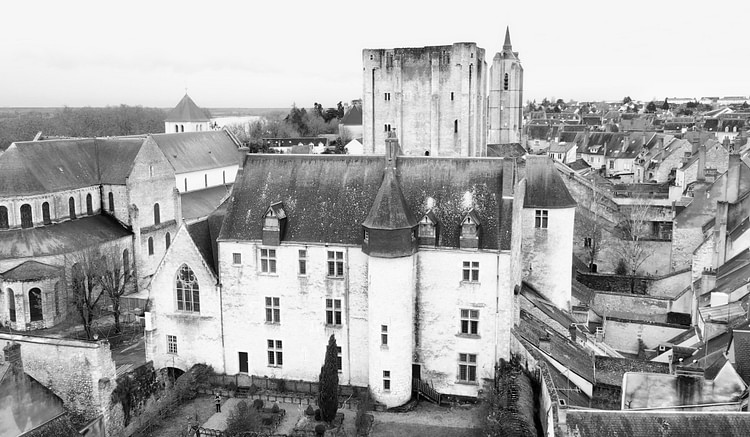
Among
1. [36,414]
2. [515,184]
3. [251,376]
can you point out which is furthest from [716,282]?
[36,414]

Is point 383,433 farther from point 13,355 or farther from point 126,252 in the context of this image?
point 126,252

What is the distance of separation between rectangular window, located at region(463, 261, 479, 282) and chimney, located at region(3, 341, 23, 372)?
19.3m

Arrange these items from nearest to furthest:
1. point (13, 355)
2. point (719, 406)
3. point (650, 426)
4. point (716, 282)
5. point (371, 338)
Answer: point (650, 426), point (719, 406), point (13, 355), point (371, 338), point (716, 282)

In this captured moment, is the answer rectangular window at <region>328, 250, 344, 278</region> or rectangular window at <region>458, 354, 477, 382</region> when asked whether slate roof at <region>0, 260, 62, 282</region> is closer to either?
rectangular window at <region>328, 250, 344, 278</region>

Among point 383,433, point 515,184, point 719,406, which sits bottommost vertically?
point 383,433

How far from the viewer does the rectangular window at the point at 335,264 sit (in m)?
31.1

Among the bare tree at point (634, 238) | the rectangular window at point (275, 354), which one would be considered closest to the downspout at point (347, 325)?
the rectangular window at point (275, 354)

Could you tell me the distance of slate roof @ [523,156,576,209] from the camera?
37281 mm

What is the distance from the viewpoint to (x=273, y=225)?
103 feet

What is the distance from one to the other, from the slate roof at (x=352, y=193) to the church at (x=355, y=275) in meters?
0.06

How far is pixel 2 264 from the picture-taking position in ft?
130

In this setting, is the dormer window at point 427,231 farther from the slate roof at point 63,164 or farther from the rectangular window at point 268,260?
the slate roof at point 63,164

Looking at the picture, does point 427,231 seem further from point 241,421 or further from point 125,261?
point 125,261

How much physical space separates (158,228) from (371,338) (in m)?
25.8
